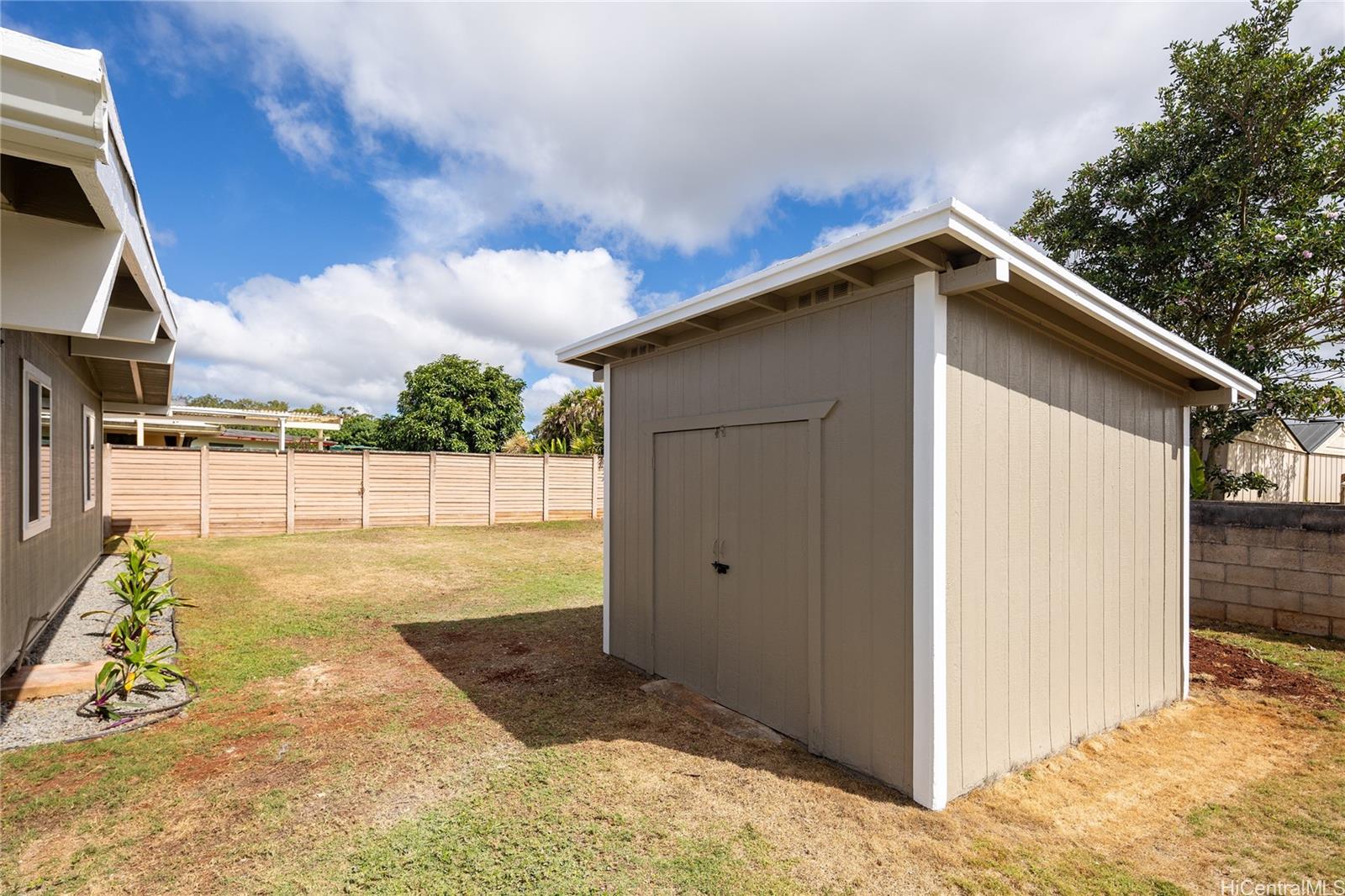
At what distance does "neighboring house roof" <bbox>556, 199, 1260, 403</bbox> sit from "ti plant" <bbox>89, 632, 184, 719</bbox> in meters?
3.73

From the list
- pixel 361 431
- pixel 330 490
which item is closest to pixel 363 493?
pixel 330 490

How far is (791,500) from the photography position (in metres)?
3.52

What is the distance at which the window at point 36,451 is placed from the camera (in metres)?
4.63

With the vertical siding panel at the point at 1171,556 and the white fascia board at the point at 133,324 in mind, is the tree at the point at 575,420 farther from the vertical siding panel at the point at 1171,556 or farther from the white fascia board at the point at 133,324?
the vertical siding panel at the point at 1171,556

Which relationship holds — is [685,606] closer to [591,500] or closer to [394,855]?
[394,855]

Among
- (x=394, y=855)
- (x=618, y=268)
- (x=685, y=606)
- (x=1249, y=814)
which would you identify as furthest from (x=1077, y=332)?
(x=618, y=268)

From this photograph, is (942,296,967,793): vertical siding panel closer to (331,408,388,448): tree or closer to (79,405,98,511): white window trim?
(79,405,98,511): white window trim

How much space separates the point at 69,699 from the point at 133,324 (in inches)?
108

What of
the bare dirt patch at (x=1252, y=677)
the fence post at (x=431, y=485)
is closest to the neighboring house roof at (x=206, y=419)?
the fence post at (x=431, y=485)

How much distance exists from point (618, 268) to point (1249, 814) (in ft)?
74.0

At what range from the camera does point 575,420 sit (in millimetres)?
22797

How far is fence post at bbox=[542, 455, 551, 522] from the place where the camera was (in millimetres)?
15539

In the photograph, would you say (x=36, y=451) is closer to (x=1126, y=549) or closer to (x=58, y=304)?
(x=58, y=304)

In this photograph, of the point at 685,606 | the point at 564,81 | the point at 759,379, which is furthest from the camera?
the point at 564,81
